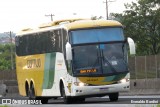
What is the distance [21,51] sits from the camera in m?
35.3

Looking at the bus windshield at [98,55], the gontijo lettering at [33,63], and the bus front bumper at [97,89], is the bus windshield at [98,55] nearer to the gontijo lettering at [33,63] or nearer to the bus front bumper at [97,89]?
the bus front bumper at [97,89]

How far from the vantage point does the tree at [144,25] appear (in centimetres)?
7898

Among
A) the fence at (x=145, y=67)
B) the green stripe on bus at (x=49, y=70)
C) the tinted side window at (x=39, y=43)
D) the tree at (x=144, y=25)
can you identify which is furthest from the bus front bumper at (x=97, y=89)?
the tree at (x=144, y=25)

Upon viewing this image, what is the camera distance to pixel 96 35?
27.6 metres

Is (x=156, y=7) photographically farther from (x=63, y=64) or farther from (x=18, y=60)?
(x=63, y=64)

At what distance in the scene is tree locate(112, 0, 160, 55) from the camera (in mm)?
78981

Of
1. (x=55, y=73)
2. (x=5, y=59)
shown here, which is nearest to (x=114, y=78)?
(x=55, y=73)

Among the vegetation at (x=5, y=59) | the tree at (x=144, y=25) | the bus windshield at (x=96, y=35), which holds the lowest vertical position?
the vegetation at (x=5, y=59)

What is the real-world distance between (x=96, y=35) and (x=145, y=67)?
46.5 ft

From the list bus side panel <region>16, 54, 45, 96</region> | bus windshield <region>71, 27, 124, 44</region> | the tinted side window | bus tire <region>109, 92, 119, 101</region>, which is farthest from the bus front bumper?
bus side panel <region>16, 54, 45, 96</region>

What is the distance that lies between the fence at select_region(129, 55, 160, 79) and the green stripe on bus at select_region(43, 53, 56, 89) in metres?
10.5

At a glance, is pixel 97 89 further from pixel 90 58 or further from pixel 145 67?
pixel 145 67

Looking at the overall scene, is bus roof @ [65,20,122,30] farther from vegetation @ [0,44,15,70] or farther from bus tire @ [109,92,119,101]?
vegetation @ [0,44,15,70]

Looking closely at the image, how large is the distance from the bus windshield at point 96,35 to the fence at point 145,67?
42.4 feet
